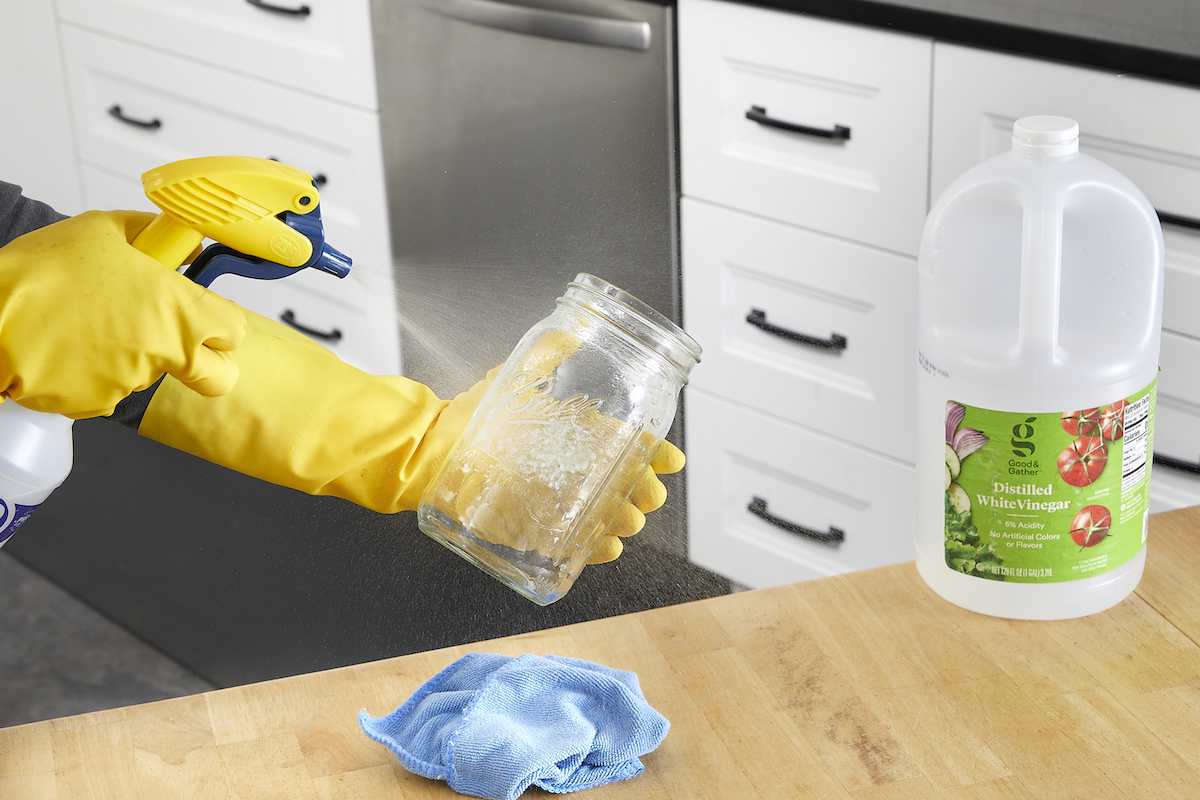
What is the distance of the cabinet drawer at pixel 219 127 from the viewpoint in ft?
6.43

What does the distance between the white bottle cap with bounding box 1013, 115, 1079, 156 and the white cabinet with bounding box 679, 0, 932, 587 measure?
627 millimetres

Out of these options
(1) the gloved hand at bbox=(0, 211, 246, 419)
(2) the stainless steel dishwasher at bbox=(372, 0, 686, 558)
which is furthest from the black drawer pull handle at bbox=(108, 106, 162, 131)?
(1) the gloved hand at bbox=(0, 211, 246, 419)

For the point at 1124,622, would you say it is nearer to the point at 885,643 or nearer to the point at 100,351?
the point at 885,643

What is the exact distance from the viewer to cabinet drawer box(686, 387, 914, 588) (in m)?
1.61

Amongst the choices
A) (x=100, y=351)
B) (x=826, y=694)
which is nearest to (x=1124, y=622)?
(x=826, y=694)

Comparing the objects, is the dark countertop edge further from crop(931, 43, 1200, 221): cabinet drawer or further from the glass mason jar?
the glass mason jar

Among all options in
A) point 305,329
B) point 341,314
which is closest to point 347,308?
point 341,314

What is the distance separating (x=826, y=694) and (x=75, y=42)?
2.11 m

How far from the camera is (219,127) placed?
2.10 metres

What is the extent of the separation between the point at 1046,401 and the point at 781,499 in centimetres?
104

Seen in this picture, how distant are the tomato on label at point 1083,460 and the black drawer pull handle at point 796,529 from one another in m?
0.99

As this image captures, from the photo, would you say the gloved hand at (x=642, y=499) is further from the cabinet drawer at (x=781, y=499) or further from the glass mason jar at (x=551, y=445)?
the cabinet drawer at (x=781, y=499)

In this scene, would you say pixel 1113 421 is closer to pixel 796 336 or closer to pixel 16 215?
pixel 16 215

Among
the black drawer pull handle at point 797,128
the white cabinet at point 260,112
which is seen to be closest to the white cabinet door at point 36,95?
the white cabinet at point 260,112
